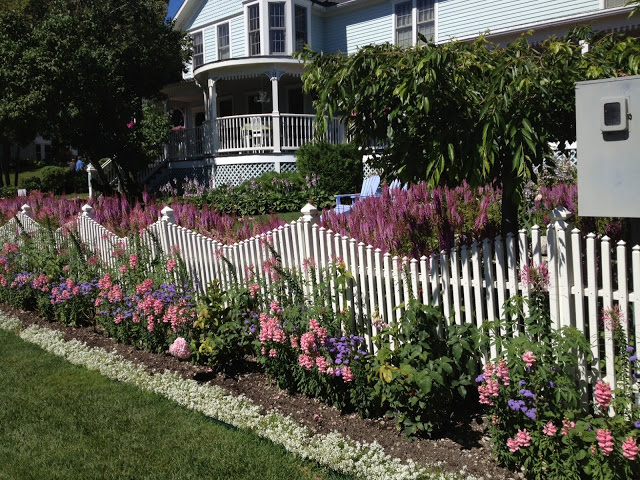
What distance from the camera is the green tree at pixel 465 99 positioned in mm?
3535

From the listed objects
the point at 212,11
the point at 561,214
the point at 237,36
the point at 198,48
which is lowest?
the point at 561,214

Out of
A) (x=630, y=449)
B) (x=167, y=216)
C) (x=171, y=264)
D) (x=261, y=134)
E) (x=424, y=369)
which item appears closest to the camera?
(x=630, y=449)

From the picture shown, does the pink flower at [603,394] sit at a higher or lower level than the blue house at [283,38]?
lower

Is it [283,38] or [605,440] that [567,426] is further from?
[283,38]

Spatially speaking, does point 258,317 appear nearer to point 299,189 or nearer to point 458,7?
point 299,189

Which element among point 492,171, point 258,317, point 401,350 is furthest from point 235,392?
point 492,171

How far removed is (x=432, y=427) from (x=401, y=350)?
20.5 inches

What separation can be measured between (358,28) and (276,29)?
2708 mm

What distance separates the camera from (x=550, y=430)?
3.23 m

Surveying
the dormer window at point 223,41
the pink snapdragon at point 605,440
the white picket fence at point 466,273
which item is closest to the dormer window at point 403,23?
the dormer window at point 223,41

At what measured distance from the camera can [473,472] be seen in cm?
354

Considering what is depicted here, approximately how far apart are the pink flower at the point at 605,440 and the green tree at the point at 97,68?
15.0 m

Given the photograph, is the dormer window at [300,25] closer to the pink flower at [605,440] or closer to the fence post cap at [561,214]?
the fence post cap at [561,214]

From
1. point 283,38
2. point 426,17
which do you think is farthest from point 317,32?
point 426,17
